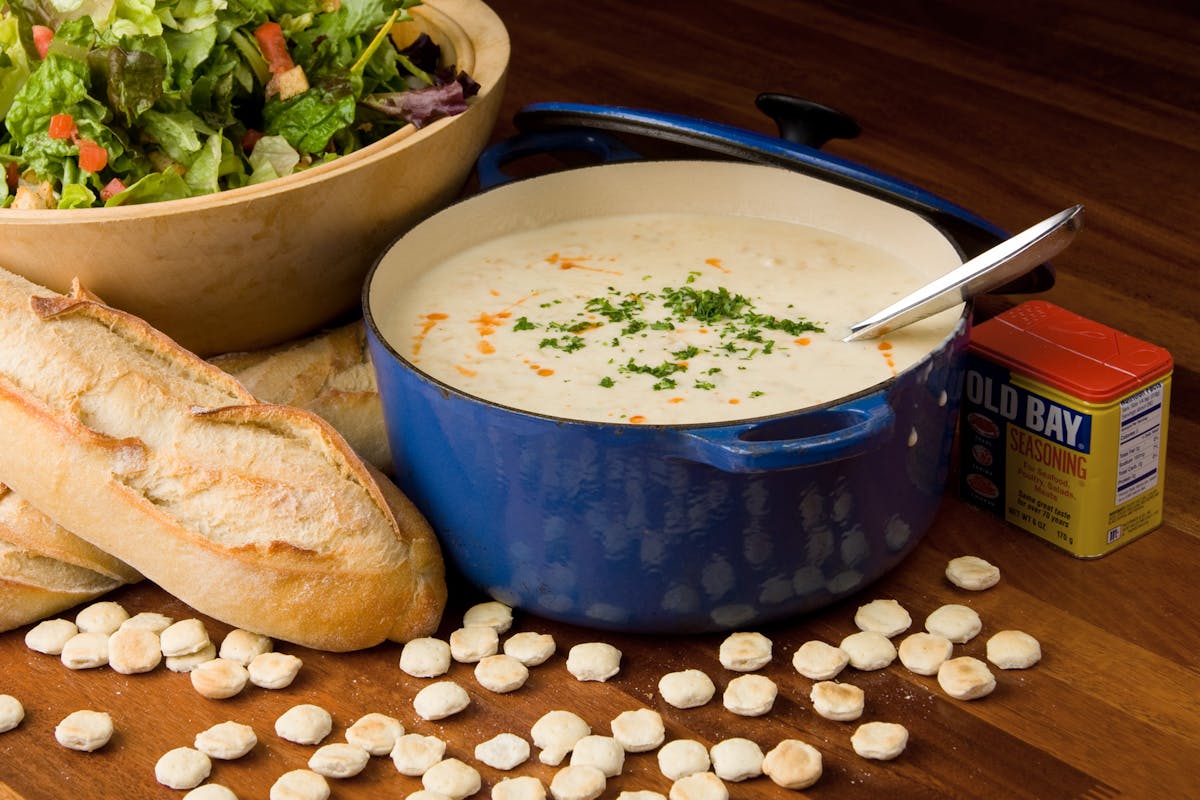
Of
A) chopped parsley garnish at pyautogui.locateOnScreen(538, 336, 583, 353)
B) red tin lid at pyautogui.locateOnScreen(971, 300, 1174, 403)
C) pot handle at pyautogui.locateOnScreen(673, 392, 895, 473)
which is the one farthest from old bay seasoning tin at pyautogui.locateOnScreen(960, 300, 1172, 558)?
chopped parsley garnish at pyautogui.locateOnScreen(538, 336, 583, 353)

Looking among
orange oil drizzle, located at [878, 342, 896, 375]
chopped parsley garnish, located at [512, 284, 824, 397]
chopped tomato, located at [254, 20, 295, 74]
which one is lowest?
orange oil drizzle, located at [878, 342, 896, 375]

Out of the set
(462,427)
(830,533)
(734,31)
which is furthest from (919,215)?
(734,31)

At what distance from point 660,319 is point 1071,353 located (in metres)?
0.45

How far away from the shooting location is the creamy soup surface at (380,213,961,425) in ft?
5.50

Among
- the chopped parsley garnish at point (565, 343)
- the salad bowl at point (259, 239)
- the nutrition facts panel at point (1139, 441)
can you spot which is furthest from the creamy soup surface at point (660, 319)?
the nutrition facts panel at point (1139, 441)

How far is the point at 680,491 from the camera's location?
5.01 ft

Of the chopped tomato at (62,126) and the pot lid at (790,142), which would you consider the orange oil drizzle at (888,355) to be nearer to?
the pot lid at (790,142)

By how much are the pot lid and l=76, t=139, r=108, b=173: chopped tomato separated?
0.52 m

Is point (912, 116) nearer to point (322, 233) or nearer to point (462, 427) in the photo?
point (322, 233)

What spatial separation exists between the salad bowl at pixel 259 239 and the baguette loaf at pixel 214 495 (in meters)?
0.10

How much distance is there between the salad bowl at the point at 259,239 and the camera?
178 centimetres

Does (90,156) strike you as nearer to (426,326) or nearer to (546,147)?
(426,326)

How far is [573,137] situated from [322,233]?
1.32 ft

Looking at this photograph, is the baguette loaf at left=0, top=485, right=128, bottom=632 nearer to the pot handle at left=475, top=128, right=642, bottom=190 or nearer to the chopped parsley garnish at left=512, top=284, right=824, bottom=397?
the chopped parsley garnish at left=512, top=284, right=824, bottom=397
